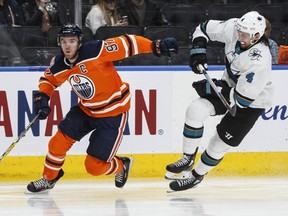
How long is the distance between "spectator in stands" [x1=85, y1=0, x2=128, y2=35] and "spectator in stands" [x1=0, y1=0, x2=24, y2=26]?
1.87 feet

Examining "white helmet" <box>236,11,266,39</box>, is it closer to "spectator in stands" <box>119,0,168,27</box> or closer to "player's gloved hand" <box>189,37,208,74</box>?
"player's gloved hand" <box>189,37,208,74</box>

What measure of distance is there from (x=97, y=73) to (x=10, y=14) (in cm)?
189

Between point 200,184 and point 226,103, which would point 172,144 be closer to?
point 200,184

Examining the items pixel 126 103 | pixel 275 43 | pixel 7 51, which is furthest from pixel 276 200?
pixel 7 51

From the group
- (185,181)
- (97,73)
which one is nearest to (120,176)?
(185,181)

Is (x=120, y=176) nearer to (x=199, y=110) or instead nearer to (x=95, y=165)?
(x=95, y=165)

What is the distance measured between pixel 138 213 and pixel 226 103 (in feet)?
3.38

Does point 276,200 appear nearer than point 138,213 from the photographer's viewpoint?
No

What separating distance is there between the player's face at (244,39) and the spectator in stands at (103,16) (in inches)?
78.6

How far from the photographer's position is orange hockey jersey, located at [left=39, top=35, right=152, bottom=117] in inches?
262

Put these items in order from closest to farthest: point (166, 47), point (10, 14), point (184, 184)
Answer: point (166, 47), point (184, 184), point (10, 14)

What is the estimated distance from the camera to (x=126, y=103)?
6852mm

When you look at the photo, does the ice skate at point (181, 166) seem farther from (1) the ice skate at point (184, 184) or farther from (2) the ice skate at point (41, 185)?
(2) the ice skate at point (41, 185)

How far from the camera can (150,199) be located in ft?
21.8
